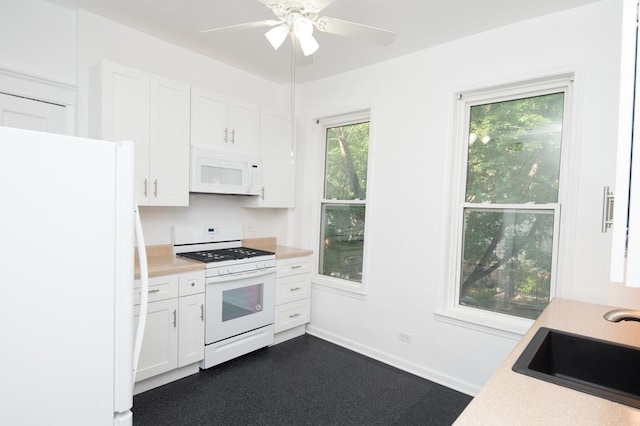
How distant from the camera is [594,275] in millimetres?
2139

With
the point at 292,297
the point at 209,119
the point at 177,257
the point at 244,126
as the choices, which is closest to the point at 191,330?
the point at 177,257

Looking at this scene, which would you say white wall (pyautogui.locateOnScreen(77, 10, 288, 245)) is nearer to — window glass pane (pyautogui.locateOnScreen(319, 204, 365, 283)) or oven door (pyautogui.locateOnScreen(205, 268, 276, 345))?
window glass pane (pyautogui.locateOnScreen(319, 204, 365, 283))

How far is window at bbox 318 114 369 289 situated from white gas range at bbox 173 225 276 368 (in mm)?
743

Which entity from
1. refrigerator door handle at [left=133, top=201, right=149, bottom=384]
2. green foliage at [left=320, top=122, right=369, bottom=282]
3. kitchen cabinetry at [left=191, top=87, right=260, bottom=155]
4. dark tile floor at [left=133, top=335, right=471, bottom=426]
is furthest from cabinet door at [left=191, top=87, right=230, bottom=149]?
dark tile floor at [left=133, top=335, right=471, bottom=426]

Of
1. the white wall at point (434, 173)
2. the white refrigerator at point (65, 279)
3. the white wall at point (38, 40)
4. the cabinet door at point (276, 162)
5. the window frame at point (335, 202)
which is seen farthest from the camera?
the cabinet door at point (276, 162)

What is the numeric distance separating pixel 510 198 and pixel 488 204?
16 centimetres

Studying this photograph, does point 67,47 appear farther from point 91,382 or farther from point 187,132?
point 91,382

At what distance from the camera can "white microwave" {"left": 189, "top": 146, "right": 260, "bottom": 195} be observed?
116 inches

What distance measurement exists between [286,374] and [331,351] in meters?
0.61

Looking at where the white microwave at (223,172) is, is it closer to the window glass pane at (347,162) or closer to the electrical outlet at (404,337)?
the window glass pane at (347,162)

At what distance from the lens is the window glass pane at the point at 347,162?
353 cm

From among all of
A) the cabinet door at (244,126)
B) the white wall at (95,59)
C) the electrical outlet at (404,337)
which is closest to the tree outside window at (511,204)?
the electrical outlet at (404,337)

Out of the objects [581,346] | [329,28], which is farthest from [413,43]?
[581,346]

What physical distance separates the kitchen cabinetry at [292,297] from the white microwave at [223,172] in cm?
82
